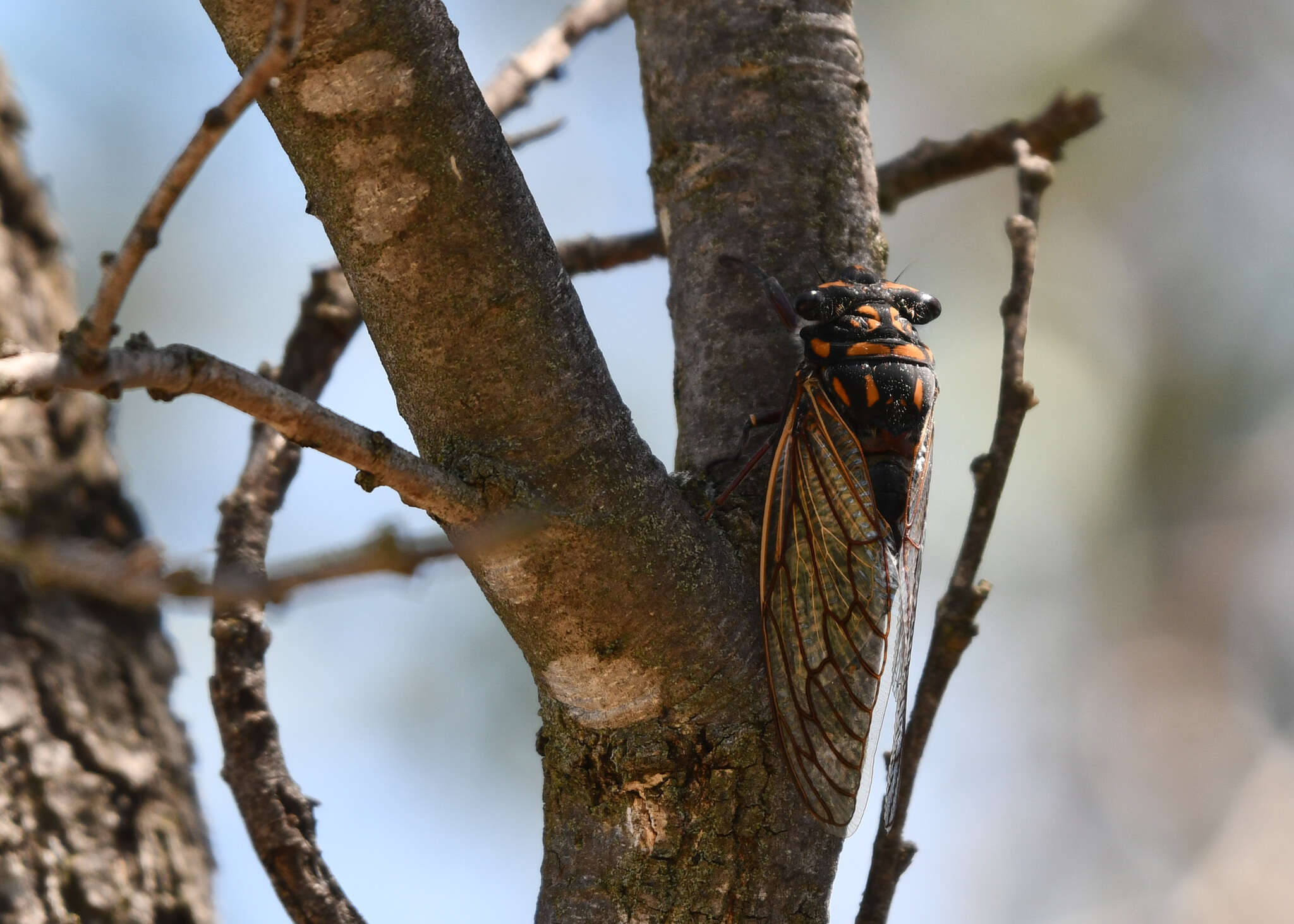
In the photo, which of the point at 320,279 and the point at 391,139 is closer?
the point at 391,139

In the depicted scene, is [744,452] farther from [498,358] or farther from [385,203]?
[385,203]

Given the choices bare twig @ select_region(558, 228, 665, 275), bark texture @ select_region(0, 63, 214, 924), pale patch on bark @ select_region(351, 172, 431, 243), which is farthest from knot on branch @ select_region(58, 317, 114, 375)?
bare twig @ select_region(558, 228, 665, 275)

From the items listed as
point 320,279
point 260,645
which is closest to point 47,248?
point 320,279

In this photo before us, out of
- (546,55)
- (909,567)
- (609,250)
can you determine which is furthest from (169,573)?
(546,55)

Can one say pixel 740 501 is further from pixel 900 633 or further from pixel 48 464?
pixel 48 464

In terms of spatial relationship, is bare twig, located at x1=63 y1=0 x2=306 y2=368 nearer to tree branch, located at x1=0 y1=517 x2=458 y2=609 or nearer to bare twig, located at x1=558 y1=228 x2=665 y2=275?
tree branch, located at x1=0 y1=517 x2=458 y2=609

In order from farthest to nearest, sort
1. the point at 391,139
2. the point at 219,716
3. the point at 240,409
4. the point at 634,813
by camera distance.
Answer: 1. the point at 219,716
2. the point at 634,813
3. the point at 391,139
4. the point at 240,409

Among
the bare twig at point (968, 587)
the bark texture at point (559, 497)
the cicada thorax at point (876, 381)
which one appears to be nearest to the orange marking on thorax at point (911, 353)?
the cicada thorax at point (876, 381)

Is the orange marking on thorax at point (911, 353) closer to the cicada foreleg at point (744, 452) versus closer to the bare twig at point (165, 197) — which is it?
the cicada foreleg at point (744, 452)
